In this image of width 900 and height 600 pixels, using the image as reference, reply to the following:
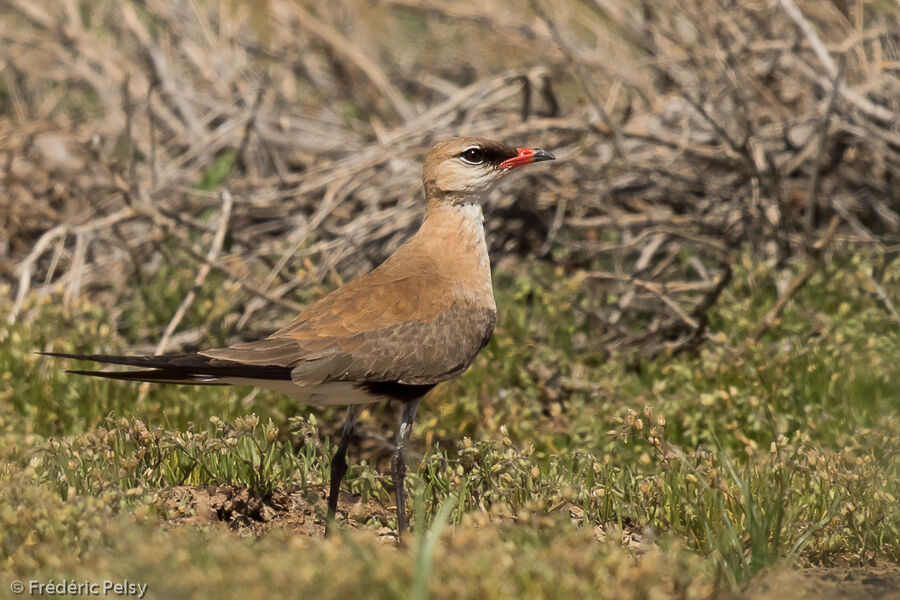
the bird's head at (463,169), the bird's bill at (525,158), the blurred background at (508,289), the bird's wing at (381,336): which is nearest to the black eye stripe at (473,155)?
the bird's head at (463,169)

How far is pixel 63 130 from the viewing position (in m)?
7.88

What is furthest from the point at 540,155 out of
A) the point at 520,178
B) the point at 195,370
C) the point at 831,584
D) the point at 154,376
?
the point at 831,584

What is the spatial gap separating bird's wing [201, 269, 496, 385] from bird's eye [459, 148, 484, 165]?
0.73 meters

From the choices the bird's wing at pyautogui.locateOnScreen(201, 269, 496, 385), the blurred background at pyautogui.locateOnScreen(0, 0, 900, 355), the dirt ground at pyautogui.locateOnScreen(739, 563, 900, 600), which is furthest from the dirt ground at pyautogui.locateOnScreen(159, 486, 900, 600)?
the blurred background at pyautogui.locateOnScreen(0, 0, 900, 355)

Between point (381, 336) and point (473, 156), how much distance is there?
124 centimetres

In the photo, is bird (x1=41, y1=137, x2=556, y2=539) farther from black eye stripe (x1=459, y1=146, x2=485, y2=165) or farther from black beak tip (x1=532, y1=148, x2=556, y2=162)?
black beak tip (x1=532, y1=148, x2=556, y2=162)

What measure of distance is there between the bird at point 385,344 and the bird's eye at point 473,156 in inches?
3.5

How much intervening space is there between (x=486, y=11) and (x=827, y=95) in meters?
3.22

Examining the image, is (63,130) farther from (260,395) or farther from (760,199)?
(760,199)

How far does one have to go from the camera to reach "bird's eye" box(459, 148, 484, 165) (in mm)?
5062

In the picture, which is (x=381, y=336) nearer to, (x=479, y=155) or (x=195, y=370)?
(x=195, y=370)

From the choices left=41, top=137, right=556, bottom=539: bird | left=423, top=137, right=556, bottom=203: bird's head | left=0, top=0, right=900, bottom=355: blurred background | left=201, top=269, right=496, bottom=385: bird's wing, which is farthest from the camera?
left=0, top=0, right=900, bottom=355: blurred background

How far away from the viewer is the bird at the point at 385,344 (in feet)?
13.1

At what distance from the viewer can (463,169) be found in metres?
5.04
